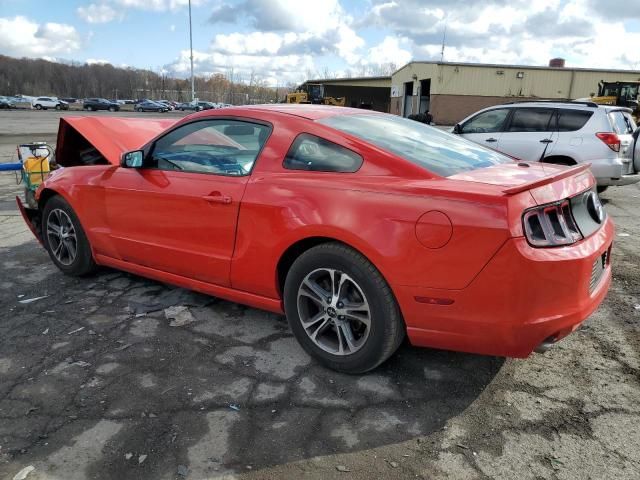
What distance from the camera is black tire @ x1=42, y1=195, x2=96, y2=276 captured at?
4418 mm

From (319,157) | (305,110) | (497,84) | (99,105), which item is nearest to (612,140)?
(305,110)

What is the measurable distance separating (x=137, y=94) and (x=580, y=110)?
135 meters

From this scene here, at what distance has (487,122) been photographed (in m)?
9.40

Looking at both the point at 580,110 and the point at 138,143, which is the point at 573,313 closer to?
the point at 138,143

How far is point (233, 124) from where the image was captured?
11.6 ft

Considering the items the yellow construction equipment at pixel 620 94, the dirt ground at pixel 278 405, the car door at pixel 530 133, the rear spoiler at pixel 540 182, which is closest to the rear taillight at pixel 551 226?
the rear spoiler at pixel 540 182

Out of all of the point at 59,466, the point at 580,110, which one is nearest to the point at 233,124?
the point at 59,466

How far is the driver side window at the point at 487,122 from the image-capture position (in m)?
9.20

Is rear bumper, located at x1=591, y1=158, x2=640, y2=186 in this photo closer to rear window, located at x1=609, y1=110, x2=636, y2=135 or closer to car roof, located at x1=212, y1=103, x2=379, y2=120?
rear window, located at x1=609, y1=110, x2=636, y2=135

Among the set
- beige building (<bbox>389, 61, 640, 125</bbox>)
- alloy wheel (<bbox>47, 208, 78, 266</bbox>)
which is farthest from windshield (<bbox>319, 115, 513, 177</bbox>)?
beige building (<bbox>389, 61, 640, 125</bbox>)

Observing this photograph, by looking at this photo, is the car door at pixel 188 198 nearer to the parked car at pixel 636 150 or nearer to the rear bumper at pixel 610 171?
the rear bumper at pixel 610 171

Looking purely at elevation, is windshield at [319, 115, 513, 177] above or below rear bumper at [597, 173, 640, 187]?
above

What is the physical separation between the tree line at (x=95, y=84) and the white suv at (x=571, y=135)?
110 metres

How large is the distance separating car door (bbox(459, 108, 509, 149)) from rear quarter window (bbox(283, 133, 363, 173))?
657cm
